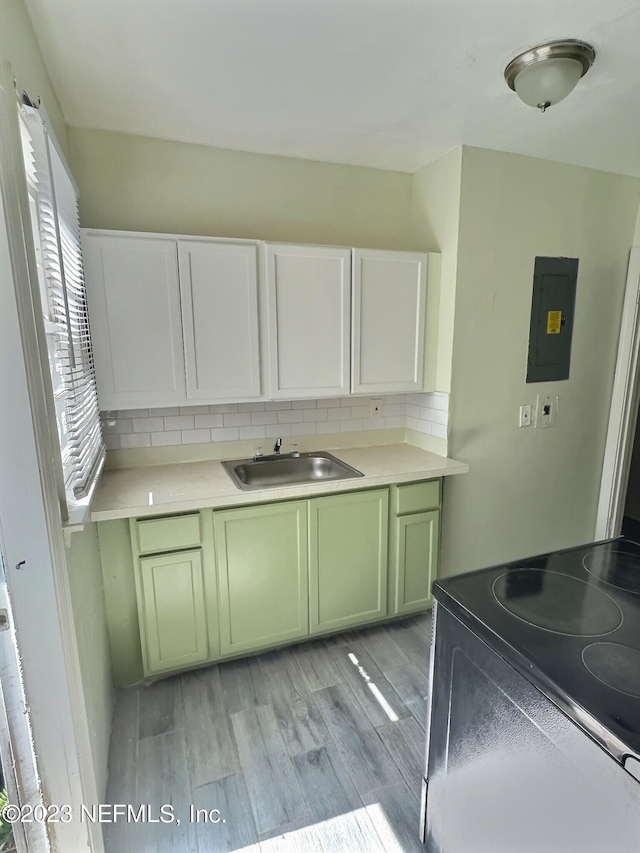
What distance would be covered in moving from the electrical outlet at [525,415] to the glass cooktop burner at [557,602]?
1.50 metres

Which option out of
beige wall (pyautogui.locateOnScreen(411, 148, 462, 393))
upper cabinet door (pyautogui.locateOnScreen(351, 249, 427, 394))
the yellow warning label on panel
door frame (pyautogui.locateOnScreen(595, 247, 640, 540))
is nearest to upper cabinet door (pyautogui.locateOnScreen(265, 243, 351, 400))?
upper cabinet door (pyautogui.locateOnScreen(351, 249, 427, 394))

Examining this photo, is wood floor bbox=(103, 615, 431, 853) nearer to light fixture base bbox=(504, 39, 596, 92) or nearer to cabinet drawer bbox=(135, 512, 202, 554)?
cabinet drawer bbox=(135, 512, 202, 554)

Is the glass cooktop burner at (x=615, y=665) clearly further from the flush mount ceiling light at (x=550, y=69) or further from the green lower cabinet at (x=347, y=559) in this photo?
the flush mount ceiling light at (x=550, y=69)

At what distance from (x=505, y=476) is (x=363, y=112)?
2021 millimetres

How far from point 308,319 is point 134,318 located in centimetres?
80

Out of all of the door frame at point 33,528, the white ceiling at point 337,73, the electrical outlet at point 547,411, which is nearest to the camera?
the door frame at point 33,528

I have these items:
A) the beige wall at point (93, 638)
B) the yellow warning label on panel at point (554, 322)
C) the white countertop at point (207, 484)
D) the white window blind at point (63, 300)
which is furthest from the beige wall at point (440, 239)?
the beige wall at point (93, 638)

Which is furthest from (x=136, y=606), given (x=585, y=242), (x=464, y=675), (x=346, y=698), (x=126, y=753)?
(x=585, y=242)

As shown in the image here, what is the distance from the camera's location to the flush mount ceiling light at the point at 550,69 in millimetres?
1410

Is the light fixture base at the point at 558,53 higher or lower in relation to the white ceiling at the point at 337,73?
lower

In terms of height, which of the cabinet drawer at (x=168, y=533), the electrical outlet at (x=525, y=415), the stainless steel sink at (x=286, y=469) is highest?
the electrical outlet at (x=525, y=415)

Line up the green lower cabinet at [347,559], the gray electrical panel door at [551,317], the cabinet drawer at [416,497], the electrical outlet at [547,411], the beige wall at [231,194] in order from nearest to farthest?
the beige wall at [231,194] → the green lower cabinet at [347,559] → the cabinet drawer at [416,497] → the gray electrical panel door at [551,317] → the electrical outlet at [547,411]

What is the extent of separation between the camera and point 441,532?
2.52 metres

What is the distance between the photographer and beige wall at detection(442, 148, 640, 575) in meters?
2.30
